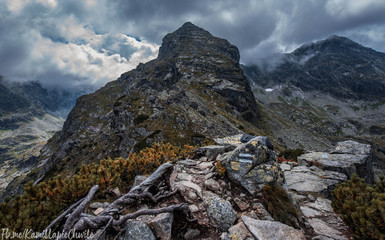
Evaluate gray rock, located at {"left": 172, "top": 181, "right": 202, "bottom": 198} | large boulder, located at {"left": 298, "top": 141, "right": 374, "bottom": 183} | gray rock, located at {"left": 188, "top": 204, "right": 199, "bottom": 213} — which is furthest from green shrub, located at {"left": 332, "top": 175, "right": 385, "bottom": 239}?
large boulder, located at {"left": 298, "top": 141, "right": 374, "bottom": 183}

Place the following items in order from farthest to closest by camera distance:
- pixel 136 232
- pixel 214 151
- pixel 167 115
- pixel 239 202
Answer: pixel 167 115
pixel 214 151
pixel 239 202
pixel 136 232

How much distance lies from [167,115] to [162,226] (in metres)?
43.5

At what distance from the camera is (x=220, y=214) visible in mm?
5695

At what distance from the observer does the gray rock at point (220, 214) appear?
5504mm

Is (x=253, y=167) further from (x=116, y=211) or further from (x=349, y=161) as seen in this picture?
(x=349, y=161)

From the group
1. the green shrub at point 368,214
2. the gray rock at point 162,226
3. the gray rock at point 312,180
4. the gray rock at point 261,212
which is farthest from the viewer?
the gray rock at point 312,180

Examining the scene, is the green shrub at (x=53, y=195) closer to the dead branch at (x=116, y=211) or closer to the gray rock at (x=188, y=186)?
the dead branch at (x=116, y=211)

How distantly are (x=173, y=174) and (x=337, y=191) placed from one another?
8.01 meters

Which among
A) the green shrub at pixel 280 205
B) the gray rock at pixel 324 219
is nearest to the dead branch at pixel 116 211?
the green shrub at pixel 280 205

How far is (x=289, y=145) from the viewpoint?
3674 inches

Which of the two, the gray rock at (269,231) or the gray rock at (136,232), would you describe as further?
the gray rock at (269,231)

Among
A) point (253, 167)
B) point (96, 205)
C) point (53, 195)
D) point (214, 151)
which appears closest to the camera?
point (96, 205)

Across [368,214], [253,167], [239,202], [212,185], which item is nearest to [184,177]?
[212,185]

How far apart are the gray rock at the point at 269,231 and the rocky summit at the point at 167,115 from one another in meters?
11.6
